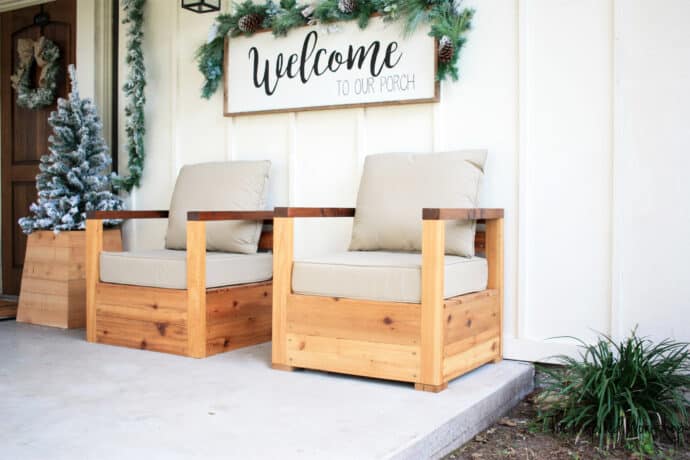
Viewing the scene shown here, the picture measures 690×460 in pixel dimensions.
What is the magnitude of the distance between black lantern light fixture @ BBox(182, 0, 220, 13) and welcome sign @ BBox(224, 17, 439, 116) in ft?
0.63

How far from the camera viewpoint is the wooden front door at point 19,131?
446cm

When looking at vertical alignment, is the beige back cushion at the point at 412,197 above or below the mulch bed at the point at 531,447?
above

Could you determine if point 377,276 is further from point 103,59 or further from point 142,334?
point 103,59

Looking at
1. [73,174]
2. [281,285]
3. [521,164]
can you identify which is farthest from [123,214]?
[521,164]

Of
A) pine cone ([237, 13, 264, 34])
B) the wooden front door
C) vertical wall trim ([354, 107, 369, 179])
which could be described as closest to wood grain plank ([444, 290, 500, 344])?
vertical wall trim ([354, 107, 369, 179])

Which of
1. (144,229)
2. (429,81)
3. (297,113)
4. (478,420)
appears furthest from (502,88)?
(144,229)

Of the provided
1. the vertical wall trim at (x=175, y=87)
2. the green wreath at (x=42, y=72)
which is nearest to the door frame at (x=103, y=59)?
the green wreath at (x=42, y=72)

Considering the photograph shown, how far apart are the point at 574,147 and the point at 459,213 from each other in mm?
715

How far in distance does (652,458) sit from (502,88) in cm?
157

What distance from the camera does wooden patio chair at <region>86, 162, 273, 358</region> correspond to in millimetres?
2844

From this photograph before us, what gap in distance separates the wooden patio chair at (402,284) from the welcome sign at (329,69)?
40 cm

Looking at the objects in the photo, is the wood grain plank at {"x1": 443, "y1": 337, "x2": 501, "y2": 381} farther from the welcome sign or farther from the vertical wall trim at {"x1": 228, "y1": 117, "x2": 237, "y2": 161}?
the vertical wall trim at {"x1": 228, "y1": 117, "x2": 237, "y2": 161}

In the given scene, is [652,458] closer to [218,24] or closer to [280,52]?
[280,52]

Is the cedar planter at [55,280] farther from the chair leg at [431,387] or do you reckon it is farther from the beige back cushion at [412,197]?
the chair leg at [431,387]
